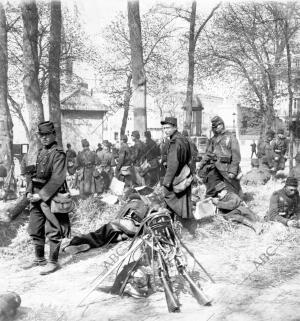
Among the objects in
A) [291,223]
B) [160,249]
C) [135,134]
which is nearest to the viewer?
[160,249]

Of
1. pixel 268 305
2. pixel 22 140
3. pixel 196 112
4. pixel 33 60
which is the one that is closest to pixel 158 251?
pixel 268 305

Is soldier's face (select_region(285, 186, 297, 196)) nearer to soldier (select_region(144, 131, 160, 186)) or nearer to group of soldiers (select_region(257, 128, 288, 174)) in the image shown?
soldier (select_region(144, 131, 160, 186))

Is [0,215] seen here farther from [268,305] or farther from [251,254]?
[268,305]

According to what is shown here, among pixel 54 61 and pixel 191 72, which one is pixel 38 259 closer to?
pixel 54 61

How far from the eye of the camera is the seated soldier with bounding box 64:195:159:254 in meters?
5.76

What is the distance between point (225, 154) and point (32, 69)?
3.90 meters

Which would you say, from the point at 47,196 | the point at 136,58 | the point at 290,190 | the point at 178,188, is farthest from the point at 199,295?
the point at 136,58

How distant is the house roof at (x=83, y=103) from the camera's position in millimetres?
36188

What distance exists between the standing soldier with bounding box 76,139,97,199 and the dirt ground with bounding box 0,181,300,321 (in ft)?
12.3

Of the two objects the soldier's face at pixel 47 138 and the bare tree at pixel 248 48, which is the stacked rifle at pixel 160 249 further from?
the bare tree at pixel 248 48

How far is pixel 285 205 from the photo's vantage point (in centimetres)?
729

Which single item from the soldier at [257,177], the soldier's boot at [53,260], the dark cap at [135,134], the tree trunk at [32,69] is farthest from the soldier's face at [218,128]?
the soldier at [257,177]

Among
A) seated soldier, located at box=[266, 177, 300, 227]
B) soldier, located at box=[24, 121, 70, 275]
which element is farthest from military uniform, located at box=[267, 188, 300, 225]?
soldier, located at box=[24, 121, 70, 275]

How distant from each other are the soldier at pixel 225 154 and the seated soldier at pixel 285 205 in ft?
2.70
